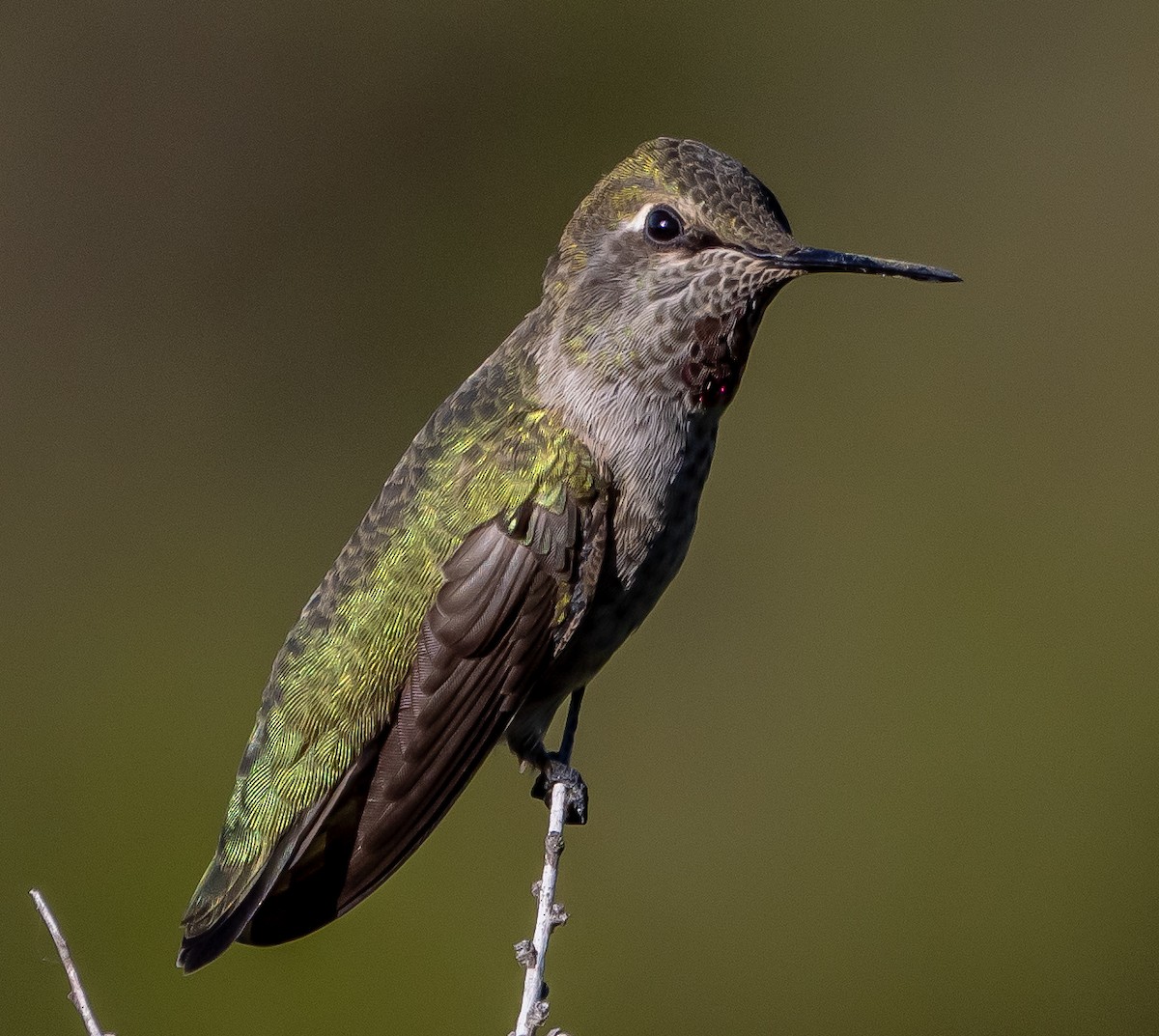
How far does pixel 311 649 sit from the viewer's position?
3.24 m

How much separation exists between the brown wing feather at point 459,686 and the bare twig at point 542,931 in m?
0.19

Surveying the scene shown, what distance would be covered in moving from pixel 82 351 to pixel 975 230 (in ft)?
14.2

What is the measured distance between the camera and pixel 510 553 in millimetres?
3057

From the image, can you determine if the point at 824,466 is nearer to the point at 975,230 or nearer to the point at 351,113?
the point at 975,230

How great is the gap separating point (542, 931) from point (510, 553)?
0.72 m

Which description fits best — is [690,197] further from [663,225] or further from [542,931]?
[542,931]

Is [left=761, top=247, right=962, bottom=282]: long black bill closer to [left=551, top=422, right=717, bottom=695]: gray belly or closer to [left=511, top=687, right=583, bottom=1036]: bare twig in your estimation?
[left=551, top=422, right=717, bottom=695]: gray belly

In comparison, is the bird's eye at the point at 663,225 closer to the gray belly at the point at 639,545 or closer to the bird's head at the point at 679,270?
the bird's head at the point at 679,270

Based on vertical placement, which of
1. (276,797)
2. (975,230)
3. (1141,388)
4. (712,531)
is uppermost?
(975,230)

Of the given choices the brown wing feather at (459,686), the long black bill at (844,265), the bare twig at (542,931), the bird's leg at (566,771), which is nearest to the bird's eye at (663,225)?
the long black bill at (844,265)

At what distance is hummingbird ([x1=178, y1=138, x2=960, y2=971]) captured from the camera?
3045 mm

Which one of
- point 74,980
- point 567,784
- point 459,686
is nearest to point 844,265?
point 459,686

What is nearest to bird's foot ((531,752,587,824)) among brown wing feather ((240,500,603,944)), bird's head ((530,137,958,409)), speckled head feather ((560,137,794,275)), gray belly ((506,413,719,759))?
gray belly ((506,413,719,759))

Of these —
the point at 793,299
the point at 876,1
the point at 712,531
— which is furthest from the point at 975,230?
the point at 712,531
